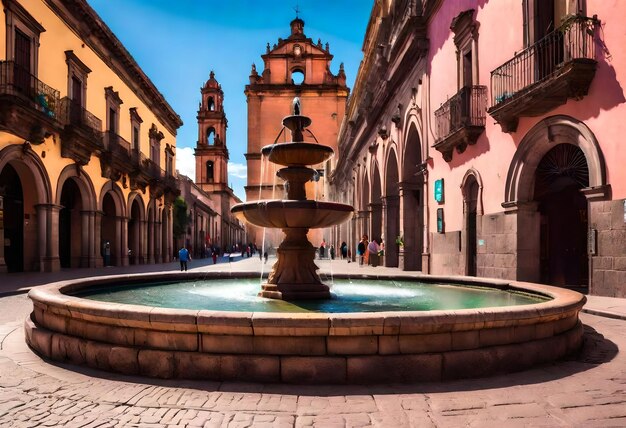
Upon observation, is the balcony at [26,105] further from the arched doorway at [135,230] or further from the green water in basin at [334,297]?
the arched doorway at [135,230]

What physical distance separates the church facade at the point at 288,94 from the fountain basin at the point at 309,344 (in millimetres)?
47266

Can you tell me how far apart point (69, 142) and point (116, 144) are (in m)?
4.90

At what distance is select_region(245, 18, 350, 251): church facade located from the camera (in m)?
52.2

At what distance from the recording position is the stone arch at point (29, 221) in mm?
17906

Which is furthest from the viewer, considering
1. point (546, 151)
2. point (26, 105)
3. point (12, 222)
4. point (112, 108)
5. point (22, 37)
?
point (112, 108)

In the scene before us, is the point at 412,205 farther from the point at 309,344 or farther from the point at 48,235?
the point at 309,344

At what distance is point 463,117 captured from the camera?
1349 centimetres

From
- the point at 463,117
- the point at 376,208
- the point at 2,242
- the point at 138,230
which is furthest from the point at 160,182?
the point at 463,117

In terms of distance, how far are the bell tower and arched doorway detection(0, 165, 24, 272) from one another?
42.7 metres

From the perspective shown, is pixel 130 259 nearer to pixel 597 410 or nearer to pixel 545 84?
pixel 545 84

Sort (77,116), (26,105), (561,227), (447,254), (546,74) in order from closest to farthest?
(546,74)
(561,227)
(447,254)
(26,105)
(77,116)

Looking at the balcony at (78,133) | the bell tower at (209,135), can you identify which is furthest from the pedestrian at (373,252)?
the bell tower at (209,135)

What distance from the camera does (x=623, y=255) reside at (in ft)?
28.2

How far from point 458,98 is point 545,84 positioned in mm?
4030
